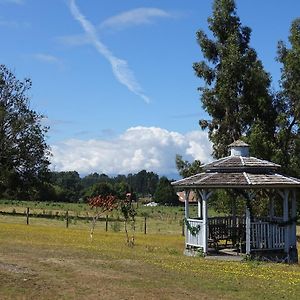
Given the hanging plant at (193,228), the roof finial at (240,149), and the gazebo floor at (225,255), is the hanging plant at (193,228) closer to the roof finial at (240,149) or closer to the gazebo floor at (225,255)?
the gazebo floor at (225,255)

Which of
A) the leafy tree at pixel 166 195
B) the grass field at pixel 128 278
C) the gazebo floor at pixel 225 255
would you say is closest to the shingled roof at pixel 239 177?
the gazebo floor at pixel 225 255

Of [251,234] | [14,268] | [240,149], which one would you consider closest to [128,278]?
[14,268]

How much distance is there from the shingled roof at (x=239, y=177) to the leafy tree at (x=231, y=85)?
1294cm

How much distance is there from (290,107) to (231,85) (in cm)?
449

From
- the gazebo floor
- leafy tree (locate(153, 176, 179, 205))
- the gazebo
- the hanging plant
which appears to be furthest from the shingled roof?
leafy tree (locate(153, 176, 179, 205))

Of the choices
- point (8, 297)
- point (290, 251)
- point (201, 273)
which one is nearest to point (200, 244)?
point (290, 251)

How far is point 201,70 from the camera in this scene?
40750 mm

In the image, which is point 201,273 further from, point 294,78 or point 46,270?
point 294,78

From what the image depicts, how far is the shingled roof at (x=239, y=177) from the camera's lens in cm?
2302

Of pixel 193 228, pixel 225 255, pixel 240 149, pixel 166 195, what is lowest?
pixel 225 255

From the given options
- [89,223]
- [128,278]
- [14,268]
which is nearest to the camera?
[128,278]

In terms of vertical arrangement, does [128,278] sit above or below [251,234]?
below

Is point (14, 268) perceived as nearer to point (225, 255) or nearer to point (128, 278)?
point (128, 278)

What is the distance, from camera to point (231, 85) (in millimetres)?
39250
